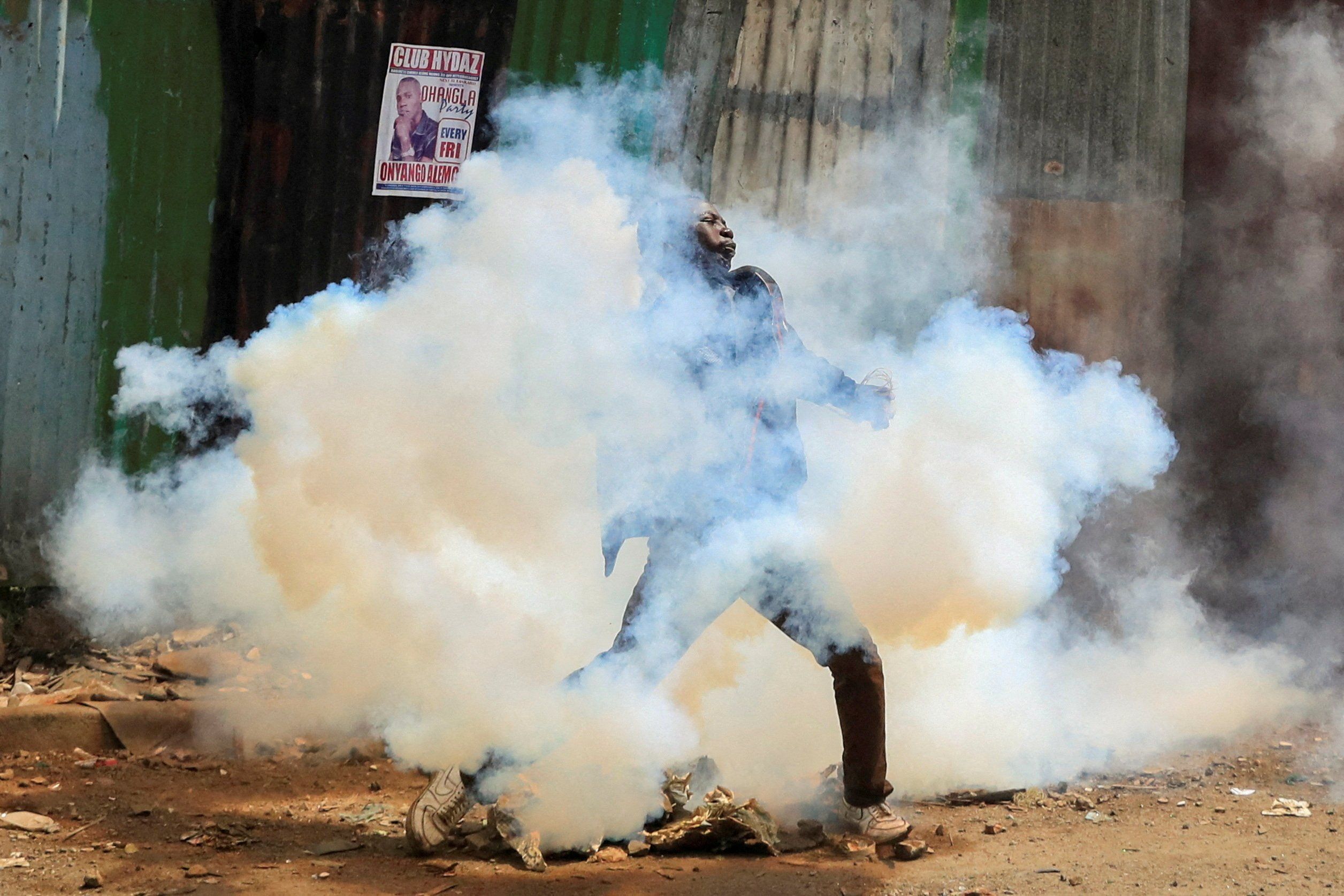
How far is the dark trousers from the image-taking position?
12.4ft

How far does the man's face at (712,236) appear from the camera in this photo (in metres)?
3.93

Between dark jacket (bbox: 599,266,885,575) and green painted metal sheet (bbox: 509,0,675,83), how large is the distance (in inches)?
97.8

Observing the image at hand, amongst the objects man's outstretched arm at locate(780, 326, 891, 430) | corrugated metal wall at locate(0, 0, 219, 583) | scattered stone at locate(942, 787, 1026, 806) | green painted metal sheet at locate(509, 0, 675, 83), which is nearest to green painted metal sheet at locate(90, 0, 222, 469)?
corrugated metal wall at locate(0, 0, 219, 583)

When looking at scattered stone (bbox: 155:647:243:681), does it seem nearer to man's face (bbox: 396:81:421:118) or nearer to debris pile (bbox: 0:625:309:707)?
debris pile (bbox: 0:625:309:707)

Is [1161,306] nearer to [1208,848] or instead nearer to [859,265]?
[859,265]

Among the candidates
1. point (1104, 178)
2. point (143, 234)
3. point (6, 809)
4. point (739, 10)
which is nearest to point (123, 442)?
point (143, 234)

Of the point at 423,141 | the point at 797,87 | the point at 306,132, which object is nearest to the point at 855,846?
the point at 423,141

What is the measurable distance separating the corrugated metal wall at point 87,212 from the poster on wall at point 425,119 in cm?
78

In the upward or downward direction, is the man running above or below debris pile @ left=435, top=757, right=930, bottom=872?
above

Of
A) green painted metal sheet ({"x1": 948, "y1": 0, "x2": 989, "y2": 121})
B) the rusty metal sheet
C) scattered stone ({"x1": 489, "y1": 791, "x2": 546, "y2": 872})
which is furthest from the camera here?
the rusty metal sheet

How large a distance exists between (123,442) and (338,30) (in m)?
2.13

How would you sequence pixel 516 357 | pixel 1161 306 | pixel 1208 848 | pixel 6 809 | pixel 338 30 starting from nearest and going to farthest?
pixel 1208 848 < pixel 6 809 < pixel 516 357 < pixel 338 30 < pixel 1161 306

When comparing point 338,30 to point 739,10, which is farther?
point 739,10

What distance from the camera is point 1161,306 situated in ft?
21.9
